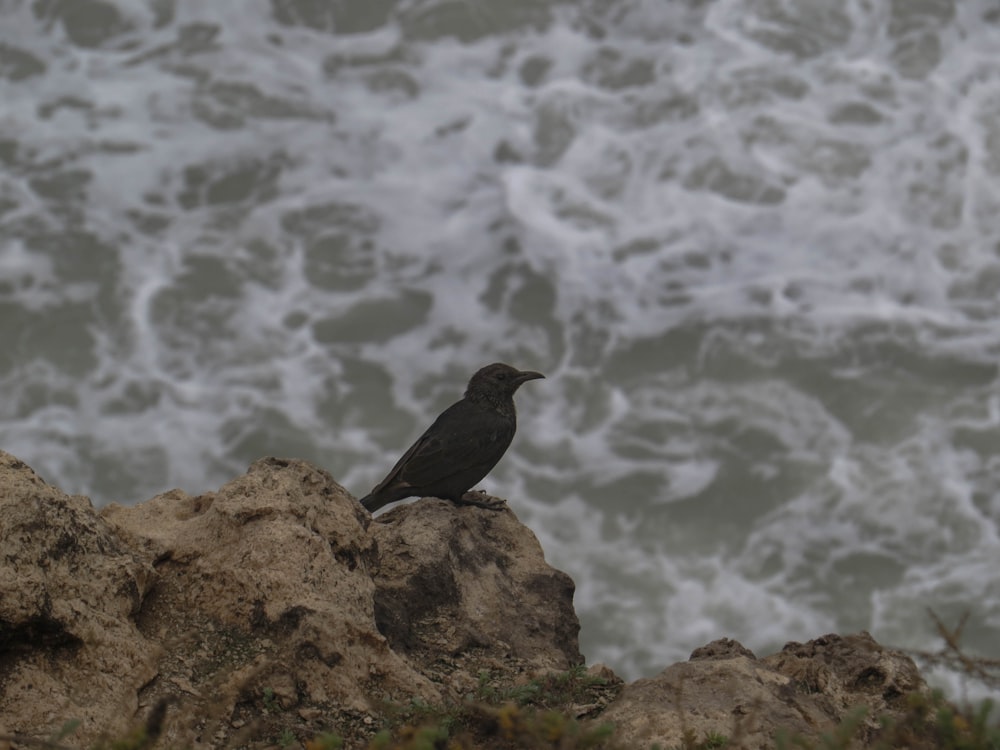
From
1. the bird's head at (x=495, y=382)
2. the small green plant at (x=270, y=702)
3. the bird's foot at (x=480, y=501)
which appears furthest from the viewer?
the bird's head at (x=495, y=382)

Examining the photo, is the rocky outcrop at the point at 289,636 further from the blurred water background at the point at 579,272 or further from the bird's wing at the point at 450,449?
the blurred water background at the point at 579,272

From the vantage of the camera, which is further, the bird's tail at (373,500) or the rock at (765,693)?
the bird's tail at (373,500)

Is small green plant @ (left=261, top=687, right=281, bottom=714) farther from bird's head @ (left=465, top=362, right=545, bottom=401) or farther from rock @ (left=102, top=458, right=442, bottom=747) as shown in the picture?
bird's head @ (left=465, top=362, right=545, bottom=401)

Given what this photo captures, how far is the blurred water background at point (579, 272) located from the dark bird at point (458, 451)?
5.62 m

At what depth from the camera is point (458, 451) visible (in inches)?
314

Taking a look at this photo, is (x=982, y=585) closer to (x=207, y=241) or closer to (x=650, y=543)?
(x=650, y=543)

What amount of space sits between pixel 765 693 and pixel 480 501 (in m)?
2.45

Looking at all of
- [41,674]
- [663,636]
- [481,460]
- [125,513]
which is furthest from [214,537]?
[663,636]

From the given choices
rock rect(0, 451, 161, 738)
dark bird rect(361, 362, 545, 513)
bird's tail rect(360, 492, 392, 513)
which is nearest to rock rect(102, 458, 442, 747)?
rock rect(0, 451, 161, 738)

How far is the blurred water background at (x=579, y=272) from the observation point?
1530 centimetres

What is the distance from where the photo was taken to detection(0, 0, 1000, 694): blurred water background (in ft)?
50.2

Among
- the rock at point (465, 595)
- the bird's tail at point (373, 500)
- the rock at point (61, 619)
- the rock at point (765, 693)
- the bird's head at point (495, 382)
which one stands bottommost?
the bird's tail at point (373, 500)

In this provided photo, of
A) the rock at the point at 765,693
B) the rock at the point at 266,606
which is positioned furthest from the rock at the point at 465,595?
the rock at the point at 765,693

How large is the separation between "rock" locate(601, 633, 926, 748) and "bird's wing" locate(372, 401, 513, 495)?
2077mm
